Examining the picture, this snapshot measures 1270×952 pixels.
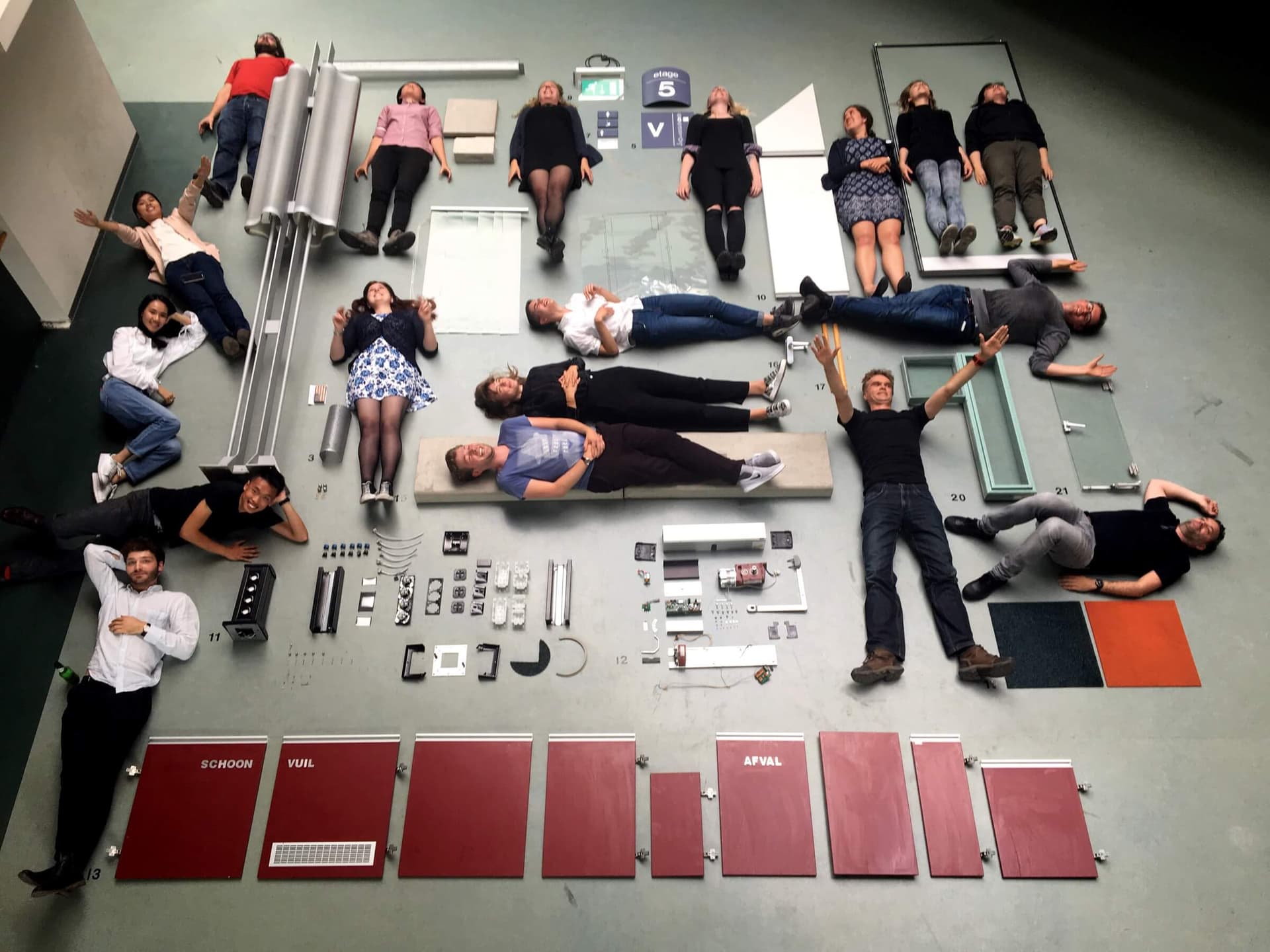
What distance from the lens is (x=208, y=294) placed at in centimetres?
484

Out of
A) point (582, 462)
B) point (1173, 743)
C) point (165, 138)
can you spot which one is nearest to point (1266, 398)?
point (1173, 743)

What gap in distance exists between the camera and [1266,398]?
15.4 ft

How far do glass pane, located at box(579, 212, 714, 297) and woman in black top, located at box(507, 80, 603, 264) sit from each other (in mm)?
244

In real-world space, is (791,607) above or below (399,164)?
below

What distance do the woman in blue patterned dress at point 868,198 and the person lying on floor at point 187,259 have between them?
3709mm

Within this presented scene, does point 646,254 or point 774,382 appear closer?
point 774,382

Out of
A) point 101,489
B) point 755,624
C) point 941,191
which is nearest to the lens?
point 755,624

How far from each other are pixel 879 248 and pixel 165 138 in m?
4.94

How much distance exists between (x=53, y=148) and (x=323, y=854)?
14.3ft

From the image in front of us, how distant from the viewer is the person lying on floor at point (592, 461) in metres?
4.08

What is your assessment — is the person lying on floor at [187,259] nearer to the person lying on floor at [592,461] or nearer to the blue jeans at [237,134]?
the blue jeans at [237,134]

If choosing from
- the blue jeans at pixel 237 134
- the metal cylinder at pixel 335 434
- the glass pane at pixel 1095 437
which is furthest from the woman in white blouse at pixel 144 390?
the glass pane at pixel 1095 437

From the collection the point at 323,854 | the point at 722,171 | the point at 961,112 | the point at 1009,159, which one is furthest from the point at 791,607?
the point at 961,112

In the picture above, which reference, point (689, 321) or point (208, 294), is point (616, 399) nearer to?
point (689, 321)
